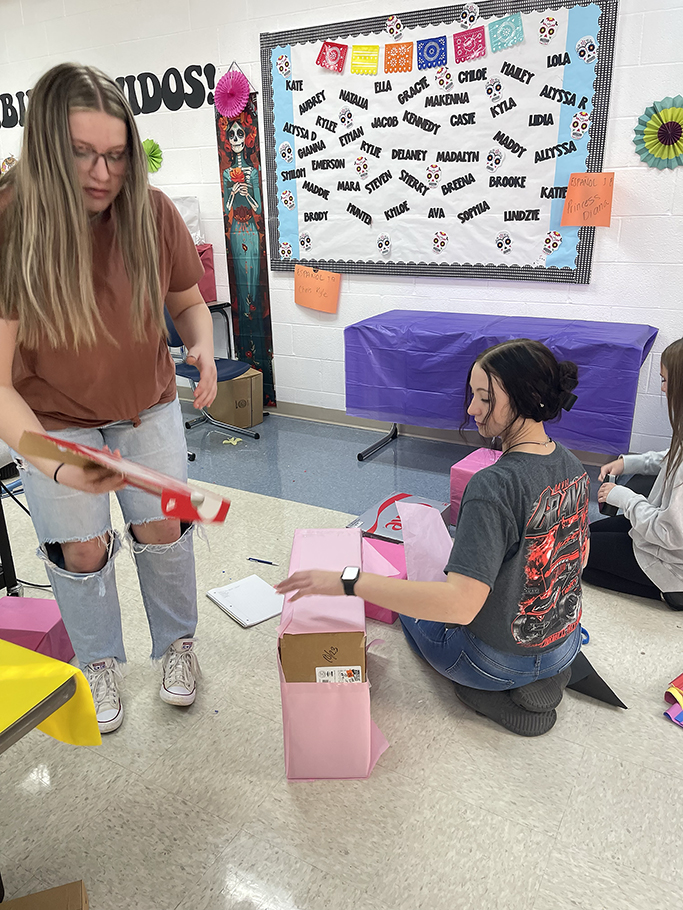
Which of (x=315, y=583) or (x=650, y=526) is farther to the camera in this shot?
(x=650, y=526)

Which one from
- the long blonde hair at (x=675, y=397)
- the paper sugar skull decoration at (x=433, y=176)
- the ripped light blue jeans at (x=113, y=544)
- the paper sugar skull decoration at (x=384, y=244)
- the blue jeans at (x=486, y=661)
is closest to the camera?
the ripped light blue jeans at (x=113, y=544)

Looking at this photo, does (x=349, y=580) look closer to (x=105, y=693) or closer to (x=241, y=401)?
(x=105, y=693)

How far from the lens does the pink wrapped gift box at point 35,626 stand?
6.07ft

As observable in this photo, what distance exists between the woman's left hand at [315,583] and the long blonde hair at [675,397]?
1171mm

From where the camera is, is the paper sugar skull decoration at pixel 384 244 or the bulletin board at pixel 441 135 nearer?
the bulletin board at pixel 441 135

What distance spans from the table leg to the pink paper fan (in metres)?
1.96

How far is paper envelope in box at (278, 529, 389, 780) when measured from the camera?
4.61 ft

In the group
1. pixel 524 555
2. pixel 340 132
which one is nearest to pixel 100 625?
pixel 524 555

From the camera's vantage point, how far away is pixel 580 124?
2.96 m

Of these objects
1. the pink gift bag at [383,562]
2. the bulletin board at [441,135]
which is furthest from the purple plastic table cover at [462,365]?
the pink gift bag at [383,562]

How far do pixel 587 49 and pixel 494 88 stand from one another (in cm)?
41

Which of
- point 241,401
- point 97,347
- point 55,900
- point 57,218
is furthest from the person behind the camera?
point 241,401

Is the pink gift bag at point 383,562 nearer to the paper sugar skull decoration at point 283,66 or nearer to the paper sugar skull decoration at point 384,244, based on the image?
the paper sugar skull decoration at point 384,244

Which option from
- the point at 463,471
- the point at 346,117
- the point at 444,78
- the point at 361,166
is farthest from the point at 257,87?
the point at 463,471
